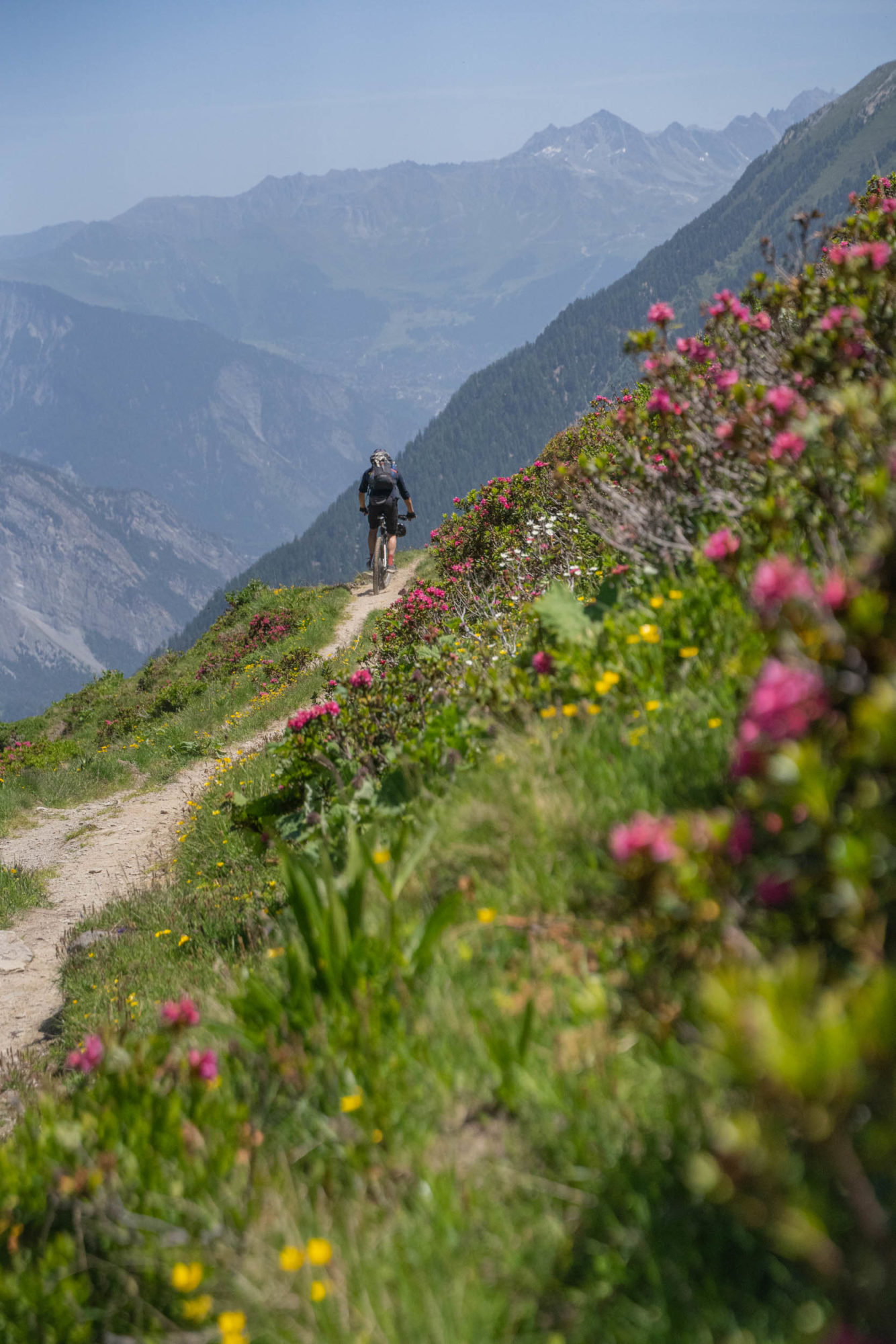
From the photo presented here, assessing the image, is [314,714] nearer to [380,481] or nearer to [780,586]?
[780,586]

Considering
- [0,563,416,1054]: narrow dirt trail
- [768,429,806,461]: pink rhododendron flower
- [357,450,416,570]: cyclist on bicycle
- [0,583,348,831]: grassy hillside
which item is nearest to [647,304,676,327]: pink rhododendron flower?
[768,429,806,461]: pink rhododendron flower

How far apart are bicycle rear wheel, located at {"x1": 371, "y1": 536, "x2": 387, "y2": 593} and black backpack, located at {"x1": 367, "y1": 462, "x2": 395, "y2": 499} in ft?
5.99

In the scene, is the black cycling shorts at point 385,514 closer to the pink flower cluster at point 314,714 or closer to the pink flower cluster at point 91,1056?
the pink flower cluster at point 314,714

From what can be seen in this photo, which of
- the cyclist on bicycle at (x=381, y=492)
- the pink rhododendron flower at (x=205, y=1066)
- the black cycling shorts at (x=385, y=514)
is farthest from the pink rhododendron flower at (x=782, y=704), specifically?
the black cycling shorts at (x=385, y=514)

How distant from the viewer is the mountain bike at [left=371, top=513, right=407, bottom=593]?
20.9 metres

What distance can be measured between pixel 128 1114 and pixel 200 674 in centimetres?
2040

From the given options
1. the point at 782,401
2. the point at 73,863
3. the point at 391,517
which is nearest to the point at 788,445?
the point at 782,401

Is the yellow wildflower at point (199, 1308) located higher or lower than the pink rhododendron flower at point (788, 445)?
lower

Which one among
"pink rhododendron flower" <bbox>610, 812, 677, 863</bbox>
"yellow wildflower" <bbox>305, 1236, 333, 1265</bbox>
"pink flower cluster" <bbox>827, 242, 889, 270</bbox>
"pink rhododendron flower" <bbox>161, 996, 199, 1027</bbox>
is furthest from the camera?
"pink flower cluster" <bbox>827, 242, 889, 270</bbox>

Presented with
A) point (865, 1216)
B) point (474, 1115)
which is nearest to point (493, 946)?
point (474, 1115)

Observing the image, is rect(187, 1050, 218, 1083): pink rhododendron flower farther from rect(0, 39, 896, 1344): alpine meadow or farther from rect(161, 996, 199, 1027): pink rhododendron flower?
rect(161, 996, 199, 1027): pink rhododendron flower

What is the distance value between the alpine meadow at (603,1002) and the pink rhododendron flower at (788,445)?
0.02m

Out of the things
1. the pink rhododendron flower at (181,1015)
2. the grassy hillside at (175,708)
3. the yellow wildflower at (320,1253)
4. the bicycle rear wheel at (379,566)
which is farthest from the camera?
the bicycle rear wheel at (379,566)

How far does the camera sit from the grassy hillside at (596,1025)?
1454mm
